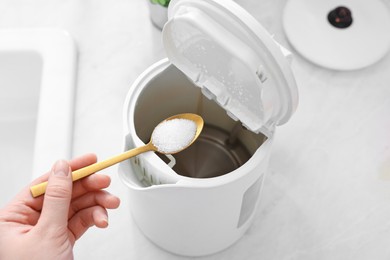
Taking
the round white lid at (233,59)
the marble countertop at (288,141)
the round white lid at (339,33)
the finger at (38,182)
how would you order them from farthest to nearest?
the round white lid at (339,33)
the marble countertop at (288,141)
the finger at (38,182)
the round white lid at (233,59)

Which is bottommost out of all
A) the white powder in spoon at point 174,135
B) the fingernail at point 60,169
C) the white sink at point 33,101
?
the white sink at point 33,101

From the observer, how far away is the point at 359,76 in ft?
3.18

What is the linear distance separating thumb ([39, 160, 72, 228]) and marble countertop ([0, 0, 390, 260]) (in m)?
0.20

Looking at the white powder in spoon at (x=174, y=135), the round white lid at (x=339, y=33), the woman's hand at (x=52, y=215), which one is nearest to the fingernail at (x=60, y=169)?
the woman's hand at (x=52, y=215)

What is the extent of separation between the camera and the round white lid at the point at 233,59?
22.5 inches

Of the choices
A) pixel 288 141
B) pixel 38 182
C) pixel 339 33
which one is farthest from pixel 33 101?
pixel 339 33

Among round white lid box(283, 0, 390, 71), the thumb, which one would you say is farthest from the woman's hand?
round white lid box(283, 0, 390, 71)

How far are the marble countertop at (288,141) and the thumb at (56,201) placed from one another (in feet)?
0.67

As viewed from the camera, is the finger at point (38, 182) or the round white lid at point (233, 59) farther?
the finger at point (38, 182)

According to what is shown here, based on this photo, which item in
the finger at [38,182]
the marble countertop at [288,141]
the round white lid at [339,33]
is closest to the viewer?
the finger at [38,182]

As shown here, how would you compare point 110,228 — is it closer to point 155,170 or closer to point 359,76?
point 155,170

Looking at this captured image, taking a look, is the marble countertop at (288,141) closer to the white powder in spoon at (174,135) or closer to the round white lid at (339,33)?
the round white lid at (339,33)

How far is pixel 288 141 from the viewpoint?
0.91 m

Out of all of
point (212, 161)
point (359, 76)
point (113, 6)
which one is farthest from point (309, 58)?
point (113, 6)
